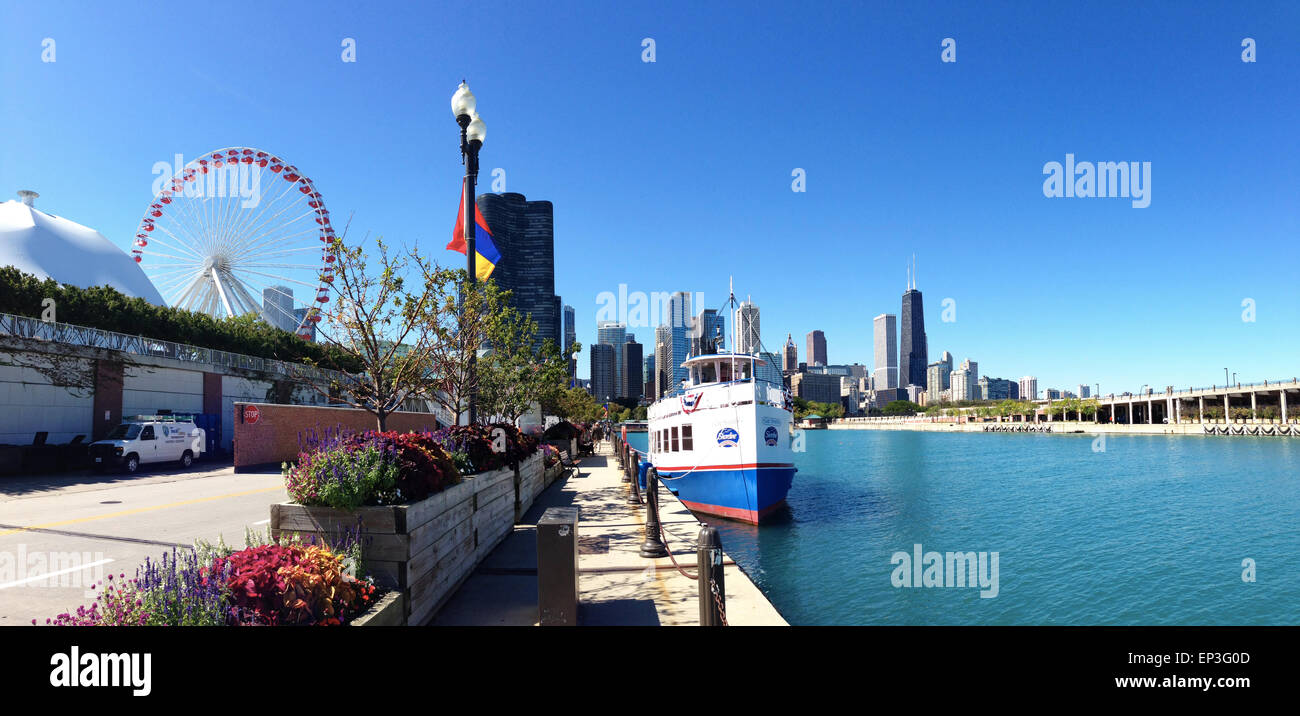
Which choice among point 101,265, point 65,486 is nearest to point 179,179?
point 101,265

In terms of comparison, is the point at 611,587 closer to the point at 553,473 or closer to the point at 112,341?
the point at 553,473

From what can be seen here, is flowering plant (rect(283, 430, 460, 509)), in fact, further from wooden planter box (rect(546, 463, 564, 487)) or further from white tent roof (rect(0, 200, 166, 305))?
white tent roof (rect(0, 200, 166, 305))

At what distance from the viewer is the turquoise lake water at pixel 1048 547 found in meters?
13.9

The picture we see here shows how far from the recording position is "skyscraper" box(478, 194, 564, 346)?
12619 cm

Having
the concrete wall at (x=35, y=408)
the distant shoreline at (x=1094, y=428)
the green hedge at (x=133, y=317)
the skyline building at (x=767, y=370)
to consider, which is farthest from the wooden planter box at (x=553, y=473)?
the distant shoreline at (x=1094, y=428)

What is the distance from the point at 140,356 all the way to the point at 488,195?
118049 mm

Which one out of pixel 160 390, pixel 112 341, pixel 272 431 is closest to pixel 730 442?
pixel 272 431

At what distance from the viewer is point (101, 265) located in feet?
196

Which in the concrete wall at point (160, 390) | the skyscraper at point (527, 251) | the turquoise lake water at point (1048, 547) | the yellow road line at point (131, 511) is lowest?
the turquoise lake water at point (1048, 547)

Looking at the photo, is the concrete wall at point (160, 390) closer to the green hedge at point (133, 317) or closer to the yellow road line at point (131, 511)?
the green hedge at point (133, 317)

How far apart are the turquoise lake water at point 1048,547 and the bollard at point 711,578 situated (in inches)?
347

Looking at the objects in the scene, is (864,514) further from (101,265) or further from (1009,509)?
(101,265)

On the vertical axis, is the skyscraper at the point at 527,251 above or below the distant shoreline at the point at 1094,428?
above

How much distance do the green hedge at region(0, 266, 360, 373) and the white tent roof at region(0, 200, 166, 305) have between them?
554 inches
